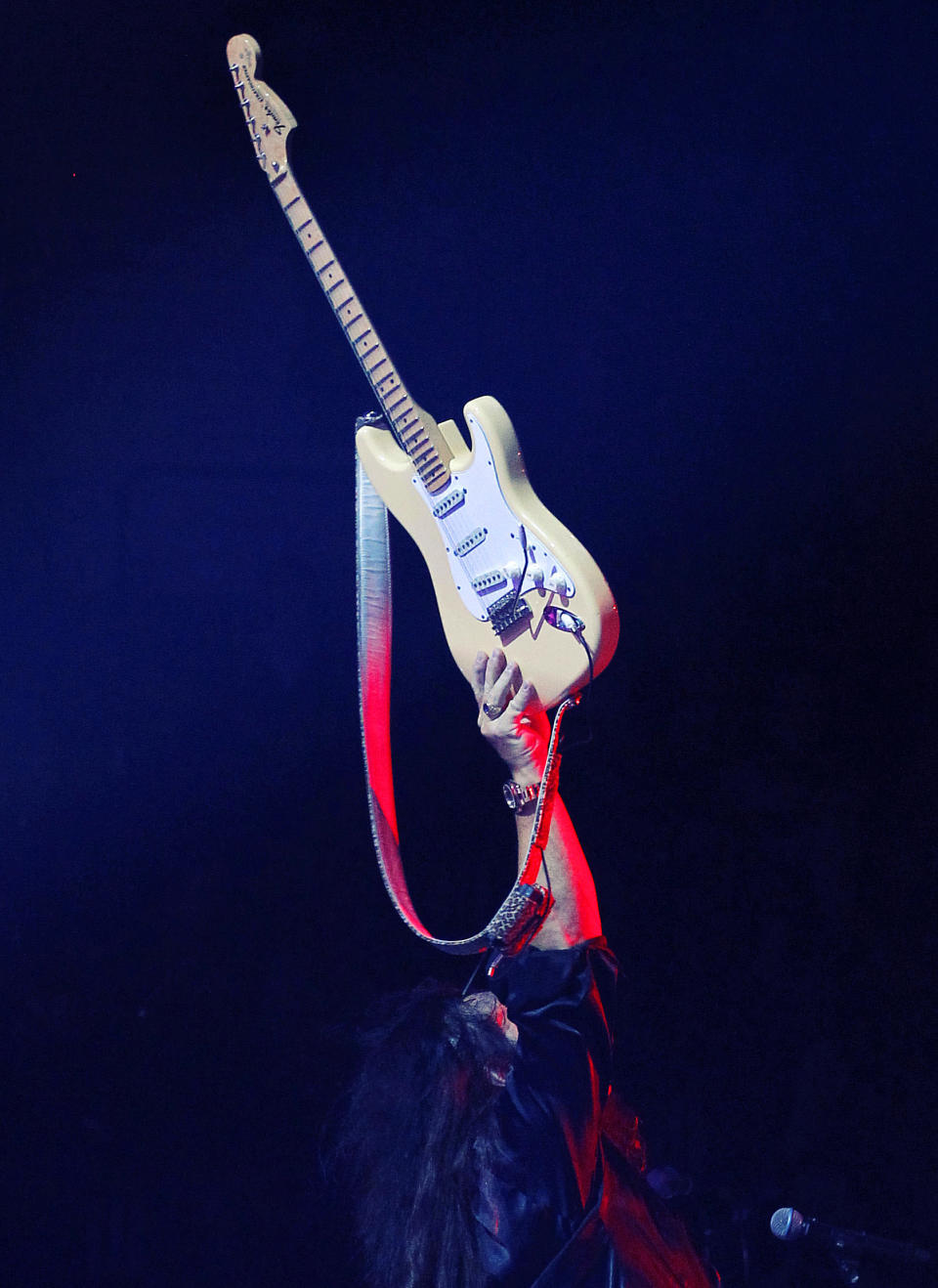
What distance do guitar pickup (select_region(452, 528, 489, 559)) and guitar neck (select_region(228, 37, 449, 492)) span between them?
9 cm

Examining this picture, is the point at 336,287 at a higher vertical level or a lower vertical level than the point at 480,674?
higher

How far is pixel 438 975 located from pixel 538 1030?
39 centimetres

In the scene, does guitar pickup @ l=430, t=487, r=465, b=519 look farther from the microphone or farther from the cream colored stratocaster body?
the microphone

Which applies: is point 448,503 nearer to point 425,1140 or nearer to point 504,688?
point 504,688

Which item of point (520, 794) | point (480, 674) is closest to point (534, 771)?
point (520, 794)

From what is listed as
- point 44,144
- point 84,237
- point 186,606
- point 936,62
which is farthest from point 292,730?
point 936,62

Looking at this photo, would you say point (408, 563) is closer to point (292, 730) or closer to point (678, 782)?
point (292, 730)

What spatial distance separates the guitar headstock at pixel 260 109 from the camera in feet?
5.10

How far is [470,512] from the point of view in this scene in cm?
142

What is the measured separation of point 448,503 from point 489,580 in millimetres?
129

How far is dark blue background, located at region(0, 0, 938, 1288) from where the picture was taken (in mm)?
1472

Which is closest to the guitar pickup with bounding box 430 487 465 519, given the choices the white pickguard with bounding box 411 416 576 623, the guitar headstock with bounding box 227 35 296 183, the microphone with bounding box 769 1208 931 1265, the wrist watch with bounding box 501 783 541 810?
the white pickguard with bounding box 411 416 576 623

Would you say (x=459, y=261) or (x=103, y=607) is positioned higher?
(x=459, y=261)

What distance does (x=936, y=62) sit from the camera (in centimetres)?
143
